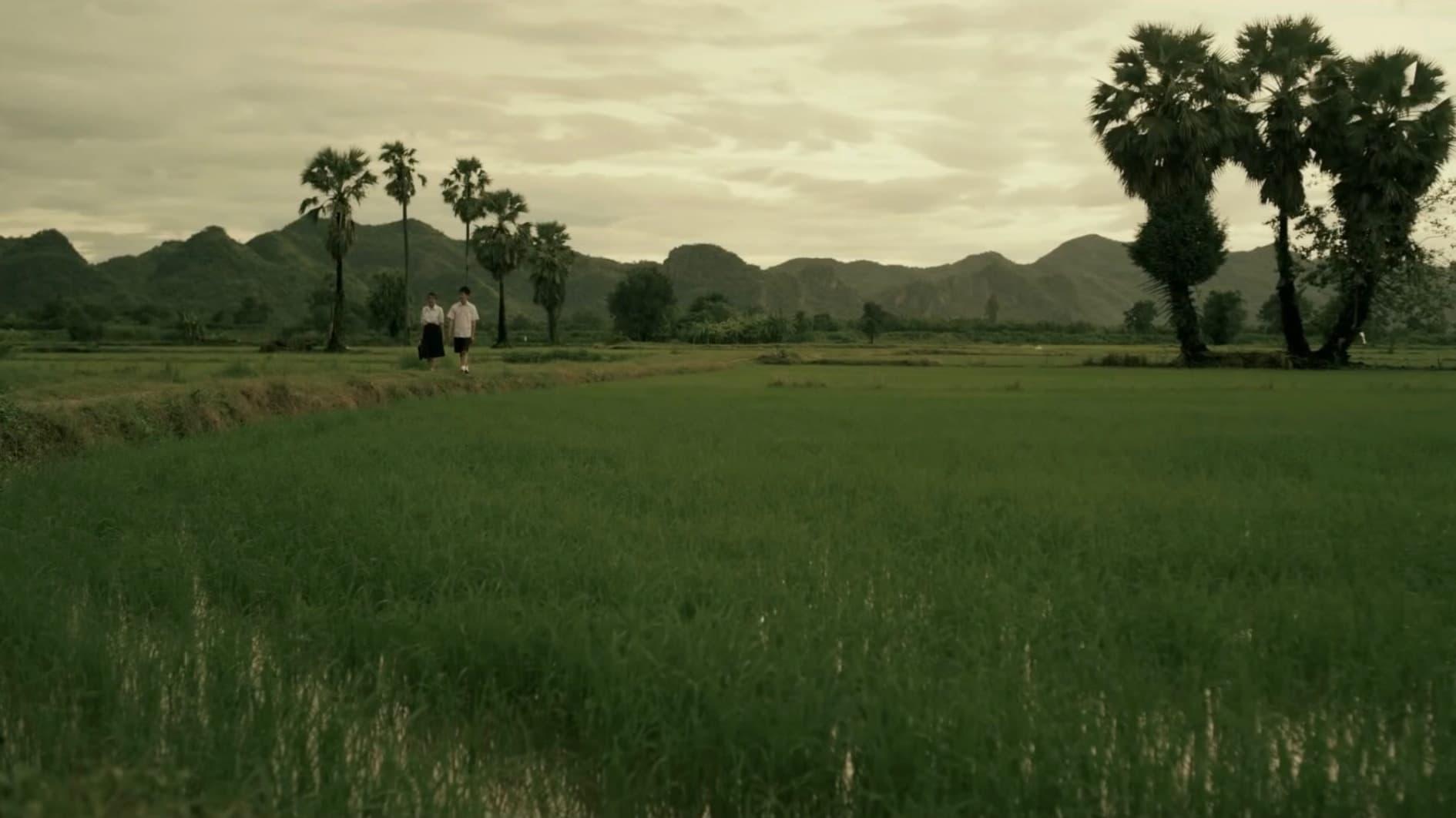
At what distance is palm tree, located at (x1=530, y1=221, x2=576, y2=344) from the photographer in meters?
69.5

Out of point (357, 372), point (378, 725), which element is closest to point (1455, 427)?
point (378, 725)

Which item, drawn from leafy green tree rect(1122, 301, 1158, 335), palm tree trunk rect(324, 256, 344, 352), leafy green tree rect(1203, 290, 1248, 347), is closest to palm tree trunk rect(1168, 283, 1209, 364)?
palm tree trunk rect(324, 256, 344, 352)

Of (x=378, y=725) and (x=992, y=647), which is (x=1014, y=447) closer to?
(x=992, y=647)

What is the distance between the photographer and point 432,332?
1941cm

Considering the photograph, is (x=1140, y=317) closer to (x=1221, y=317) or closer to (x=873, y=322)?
(x=1221, y=317)

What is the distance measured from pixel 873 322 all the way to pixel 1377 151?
46914mm

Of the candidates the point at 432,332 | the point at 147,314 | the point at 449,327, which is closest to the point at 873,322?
the point at 147,314

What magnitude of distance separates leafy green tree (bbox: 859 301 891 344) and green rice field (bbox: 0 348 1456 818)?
65.0m

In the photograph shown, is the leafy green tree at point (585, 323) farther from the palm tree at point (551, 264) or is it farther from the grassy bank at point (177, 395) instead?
the grassy bank at point (177, 395)

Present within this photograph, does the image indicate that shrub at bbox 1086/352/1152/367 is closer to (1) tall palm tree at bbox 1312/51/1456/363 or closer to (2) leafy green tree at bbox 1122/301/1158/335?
(1) tall palm tree at bbox 1312/51/1456/363

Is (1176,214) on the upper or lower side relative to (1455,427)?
upper

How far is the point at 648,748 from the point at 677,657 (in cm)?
47

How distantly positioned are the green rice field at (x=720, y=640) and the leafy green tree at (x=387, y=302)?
72006mm

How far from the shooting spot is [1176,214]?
3684 centimetres
